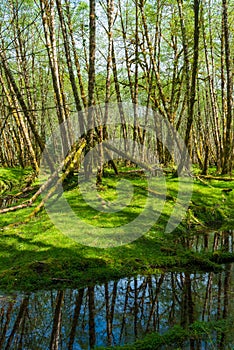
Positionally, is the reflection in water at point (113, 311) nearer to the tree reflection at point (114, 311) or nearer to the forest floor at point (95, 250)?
the tree reflection at point (114, 311)

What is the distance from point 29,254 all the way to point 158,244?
251cm

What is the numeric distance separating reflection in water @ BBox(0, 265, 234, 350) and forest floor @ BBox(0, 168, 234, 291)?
1.07 feet

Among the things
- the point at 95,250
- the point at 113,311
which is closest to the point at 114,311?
the point at 113,311

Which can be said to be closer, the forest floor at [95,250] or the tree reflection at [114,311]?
the tree reflection at [114,311]

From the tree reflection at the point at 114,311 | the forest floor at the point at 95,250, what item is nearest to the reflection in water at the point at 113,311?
the tree reflection at the point at 114,311

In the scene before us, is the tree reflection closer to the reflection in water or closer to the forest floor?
the reflection in water

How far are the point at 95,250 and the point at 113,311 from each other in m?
1.83

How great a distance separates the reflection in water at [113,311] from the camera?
12.6ft

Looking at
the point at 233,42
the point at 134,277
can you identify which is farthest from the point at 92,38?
the point at 233,42

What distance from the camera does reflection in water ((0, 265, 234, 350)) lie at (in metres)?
3.83

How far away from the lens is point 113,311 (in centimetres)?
450

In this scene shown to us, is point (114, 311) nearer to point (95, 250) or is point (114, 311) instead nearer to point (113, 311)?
point (113, 311)

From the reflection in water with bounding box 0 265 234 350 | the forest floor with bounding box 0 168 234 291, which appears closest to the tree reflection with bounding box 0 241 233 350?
the reflection in water with bounding box 0 265 234 350

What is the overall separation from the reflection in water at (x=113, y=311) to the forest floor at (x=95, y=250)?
1.07ft
